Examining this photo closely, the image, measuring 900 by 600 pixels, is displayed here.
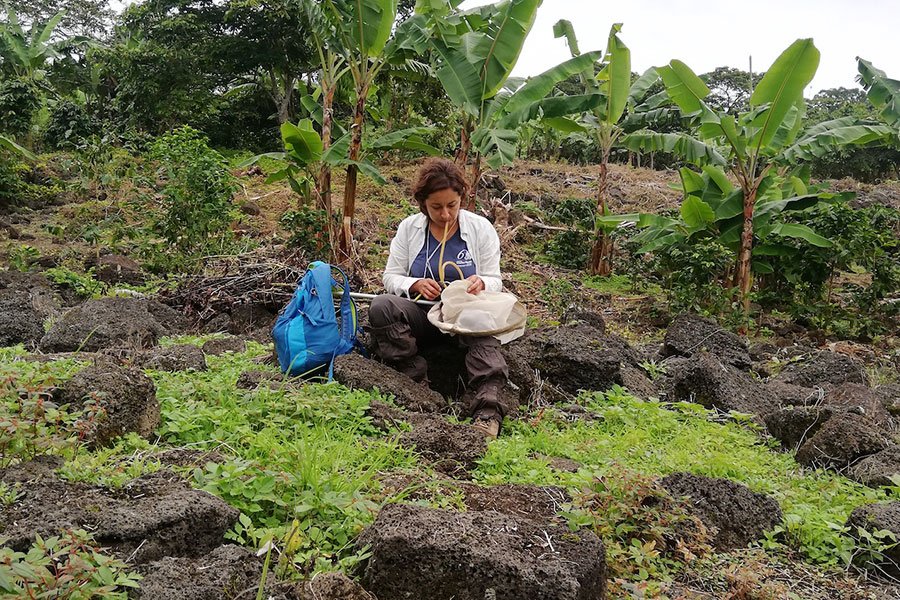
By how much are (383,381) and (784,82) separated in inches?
230

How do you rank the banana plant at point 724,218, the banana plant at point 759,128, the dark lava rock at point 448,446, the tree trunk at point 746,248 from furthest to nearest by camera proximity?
the banana plant at point 724,218 < the tree trunk at point 746,248 < the banana plant at point 759,128 < the dark lava rock at point 448,446

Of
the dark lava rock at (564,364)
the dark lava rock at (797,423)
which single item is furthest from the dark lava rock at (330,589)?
the dark lava rock at (797,423)

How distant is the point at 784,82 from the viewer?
7.72 metres

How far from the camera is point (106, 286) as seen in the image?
8.05 metres

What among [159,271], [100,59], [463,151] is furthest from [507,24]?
[100,59]

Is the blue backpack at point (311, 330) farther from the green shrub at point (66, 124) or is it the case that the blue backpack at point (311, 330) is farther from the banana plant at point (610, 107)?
the green shrub at point (66, 124)

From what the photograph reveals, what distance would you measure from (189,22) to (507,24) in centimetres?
1189

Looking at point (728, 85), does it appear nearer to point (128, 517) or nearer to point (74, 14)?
point (74, 14)

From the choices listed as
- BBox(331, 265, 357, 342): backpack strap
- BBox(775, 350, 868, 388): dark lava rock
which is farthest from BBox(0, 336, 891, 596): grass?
BBox(775, 350, 868, 388): dark lava rock

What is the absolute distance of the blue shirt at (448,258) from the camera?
183 inches

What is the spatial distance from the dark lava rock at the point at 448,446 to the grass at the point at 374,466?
0.23 ft

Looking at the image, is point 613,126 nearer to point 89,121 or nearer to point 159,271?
point 159,271

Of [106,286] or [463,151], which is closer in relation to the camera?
Answer: [106,286]

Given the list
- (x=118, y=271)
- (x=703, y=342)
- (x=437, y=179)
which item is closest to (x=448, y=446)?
(x=437, y=179)
